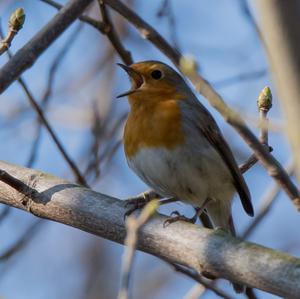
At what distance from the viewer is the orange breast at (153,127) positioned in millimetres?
4008

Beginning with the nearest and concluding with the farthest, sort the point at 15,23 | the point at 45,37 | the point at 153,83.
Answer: the point at 45,37
the point at 15,23
the point at 153,83

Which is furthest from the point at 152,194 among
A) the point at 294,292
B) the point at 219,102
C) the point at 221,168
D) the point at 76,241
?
the point at 76,241

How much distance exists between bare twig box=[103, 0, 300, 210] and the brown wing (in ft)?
6.47

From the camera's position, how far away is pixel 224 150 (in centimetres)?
420

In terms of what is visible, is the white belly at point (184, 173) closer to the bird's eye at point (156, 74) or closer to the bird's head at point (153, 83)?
the bird's head at point (153, 83)

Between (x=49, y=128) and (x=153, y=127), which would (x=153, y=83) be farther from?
(x=49, y=128)

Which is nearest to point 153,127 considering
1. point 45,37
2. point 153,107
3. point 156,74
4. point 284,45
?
point 153,107

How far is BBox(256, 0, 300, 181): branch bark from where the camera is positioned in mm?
1250

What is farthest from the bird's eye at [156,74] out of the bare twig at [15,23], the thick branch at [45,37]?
the thick branch at [45,37]

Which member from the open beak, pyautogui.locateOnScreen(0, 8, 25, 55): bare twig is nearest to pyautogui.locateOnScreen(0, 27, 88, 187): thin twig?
pyautogui.locateOnScreen(0, 8, 25, 55): bare twig

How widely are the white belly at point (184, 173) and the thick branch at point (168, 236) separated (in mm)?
816

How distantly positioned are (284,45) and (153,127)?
2.84 metres

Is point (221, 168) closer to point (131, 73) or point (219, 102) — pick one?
point (131, 73)

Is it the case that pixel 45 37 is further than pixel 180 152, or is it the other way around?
pixel 180 152
